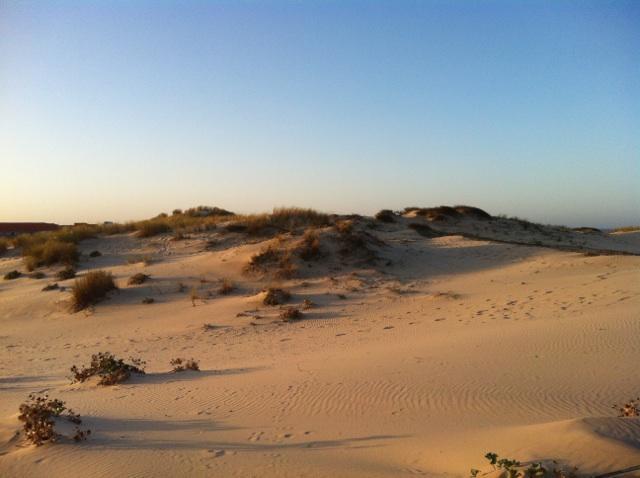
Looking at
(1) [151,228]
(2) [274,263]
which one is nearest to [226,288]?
(2) [274,263]

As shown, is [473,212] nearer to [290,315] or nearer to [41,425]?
[290,315]

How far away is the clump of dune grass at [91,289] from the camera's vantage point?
50.4 ft

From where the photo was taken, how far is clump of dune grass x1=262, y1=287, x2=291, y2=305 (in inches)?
556

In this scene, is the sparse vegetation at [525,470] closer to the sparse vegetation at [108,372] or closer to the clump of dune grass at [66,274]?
the sparse vegetation at [108,372]

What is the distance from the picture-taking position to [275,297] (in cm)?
1427

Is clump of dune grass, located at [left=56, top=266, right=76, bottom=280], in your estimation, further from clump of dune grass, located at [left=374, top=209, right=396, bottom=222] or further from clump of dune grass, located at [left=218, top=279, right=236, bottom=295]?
clump of dune grass, located at [left=374, top=209, right=396, bottom=222]

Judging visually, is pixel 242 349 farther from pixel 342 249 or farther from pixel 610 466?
pixel 342 249

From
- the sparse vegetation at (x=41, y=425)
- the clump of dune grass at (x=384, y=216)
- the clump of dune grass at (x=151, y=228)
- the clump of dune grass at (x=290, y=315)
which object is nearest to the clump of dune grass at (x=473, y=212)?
the clump of dune grass at (x=384, y=216)

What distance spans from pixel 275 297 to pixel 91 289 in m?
5.53

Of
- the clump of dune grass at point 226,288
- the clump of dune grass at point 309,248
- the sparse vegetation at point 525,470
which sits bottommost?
the sparse vegetation at point 525,470

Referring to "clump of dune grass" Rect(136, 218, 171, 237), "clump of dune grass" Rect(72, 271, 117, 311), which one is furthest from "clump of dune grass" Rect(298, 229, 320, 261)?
"clump of dune grass" Rect(136, 218, 171, 237)

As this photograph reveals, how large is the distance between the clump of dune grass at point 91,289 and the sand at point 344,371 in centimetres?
47

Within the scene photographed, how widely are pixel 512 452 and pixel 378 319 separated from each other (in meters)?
8.18

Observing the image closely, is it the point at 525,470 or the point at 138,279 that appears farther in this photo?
the point at 138,279
